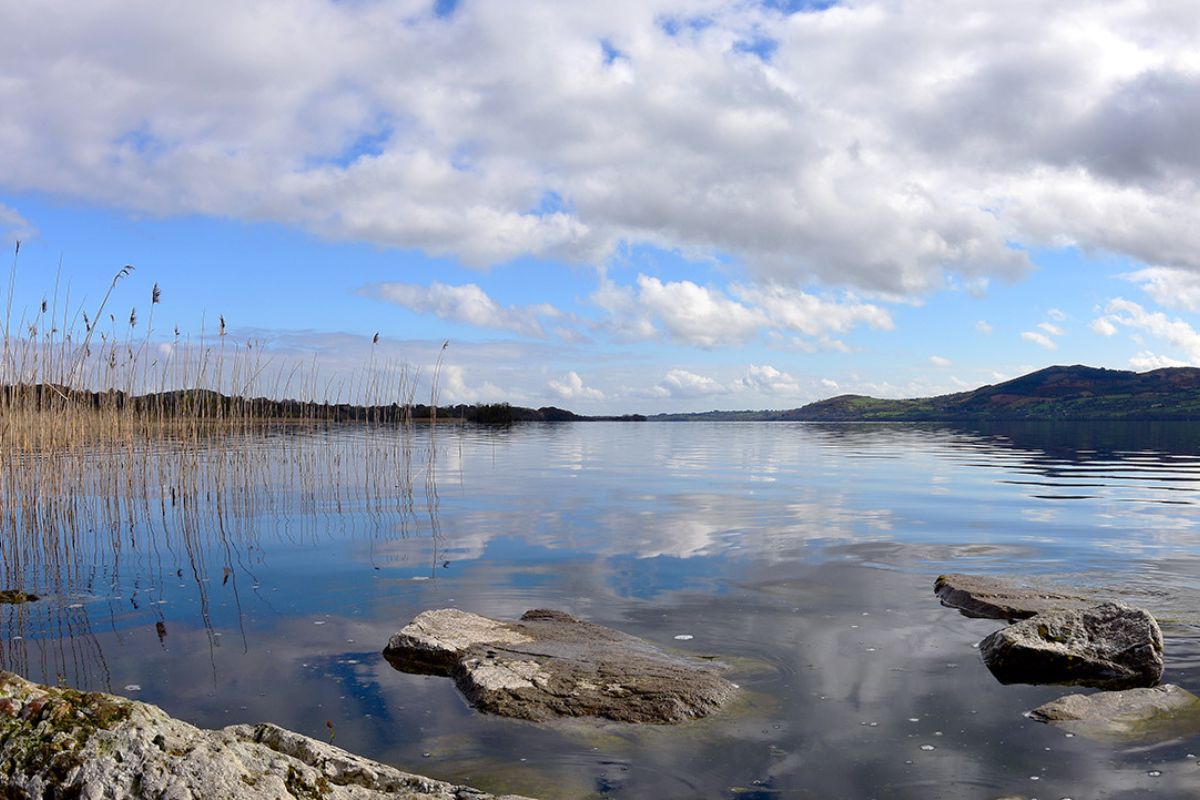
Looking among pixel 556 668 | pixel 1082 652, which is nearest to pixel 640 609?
pixel 556 668

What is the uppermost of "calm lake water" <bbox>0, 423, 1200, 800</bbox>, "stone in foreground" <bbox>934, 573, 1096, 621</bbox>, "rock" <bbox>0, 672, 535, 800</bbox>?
"rock" <bbox>0, 672, 535, 800</bbox>

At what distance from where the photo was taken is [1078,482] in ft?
85.0

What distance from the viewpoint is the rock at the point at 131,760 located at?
11.4 ft

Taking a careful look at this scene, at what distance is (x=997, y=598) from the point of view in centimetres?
992

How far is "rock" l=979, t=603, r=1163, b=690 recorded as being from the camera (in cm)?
745

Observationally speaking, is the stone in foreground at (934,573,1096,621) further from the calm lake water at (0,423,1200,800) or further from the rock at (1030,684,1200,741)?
the rock at (1030,684,1200,741)

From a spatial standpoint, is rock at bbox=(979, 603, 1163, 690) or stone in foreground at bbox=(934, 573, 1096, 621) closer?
rock at bbox=(979, 603, 1163, 690)

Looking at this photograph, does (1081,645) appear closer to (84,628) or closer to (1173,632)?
(1173,632)

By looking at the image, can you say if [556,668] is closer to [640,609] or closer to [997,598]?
[640,609]

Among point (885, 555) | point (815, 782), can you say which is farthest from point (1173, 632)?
point (815, 782)

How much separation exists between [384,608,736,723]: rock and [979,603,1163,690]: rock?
269cm

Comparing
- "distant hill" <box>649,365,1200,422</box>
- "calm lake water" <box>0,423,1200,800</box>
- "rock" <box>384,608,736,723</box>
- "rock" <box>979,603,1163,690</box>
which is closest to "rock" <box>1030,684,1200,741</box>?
"calm lake water" <box>0,423,1200,800</box>

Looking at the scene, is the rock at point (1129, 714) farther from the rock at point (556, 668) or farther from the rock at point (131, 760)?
the rock at point (131, 760)

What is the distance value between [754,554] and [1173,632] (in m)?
5.89
